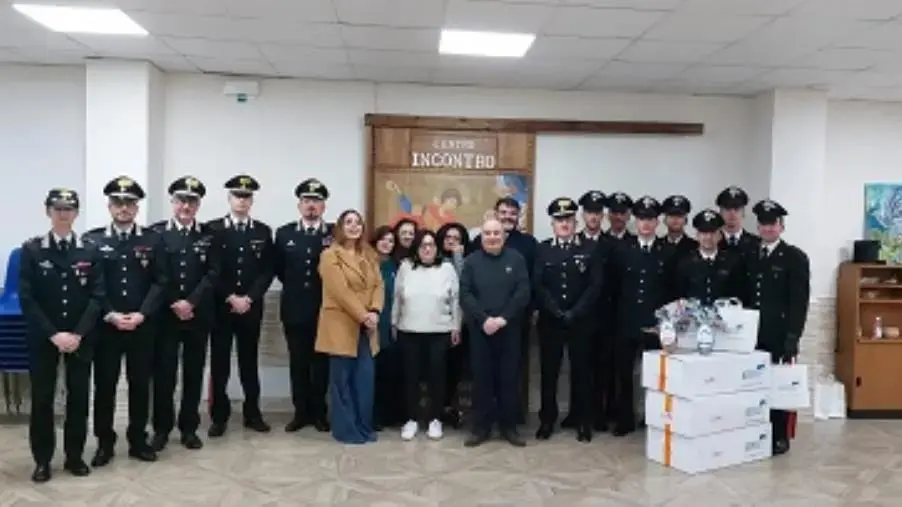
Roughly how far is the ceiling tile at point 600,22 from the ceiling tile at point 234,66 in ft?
7.73

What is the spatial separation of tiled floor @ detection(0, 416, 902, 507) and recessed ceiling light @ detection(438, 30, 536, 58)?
2.63 meters

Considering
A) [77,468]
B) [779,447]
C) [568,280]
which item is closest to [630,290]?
[568,280]

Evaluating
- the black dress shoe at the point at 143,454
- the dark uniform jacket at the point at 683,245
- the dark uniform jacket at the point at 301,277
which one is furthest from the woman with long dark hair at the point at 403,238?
the black dress shoe at the point at 143,454

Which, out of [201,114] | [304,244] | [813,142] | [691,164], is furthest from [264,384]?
[813,142]

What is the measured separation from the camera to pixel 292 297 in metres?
5.52

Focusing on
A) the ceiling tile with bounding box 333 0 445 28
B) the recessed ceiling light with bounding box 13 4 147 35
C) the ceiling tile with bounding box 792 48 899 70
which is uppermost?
the recessed ceiling light with bounding box 13 4 147 35

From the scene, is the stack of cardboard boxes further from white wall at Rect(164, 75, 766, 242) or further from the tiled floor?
white wall at Rect(164, 75, 766, 242)

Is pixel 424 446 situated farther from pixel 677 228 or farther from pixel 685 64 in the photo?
pixel 685 64

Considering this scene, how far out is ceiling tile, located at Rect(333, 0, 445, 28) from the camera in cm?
429

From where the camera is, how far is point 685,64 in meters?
5.67

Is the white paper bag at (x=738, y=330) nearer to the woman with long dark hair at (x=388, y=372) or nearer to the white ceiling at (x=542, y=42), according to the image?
the white ceiling at (x=542, y=42)

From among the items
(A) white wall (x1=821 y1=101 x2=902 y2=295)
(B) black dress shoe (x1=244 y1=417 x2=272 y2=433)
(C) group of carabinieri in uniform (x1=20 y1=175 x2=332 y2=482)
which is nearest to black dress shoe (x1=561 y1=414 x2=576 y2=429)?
(C) group of carabinieri in uniform (x1=20 y1=175 x2=332 y2=482)

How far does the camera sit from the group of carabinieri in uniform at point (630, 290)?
5254 mm

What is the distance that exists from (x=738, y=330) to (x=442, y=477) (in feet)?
6.74
